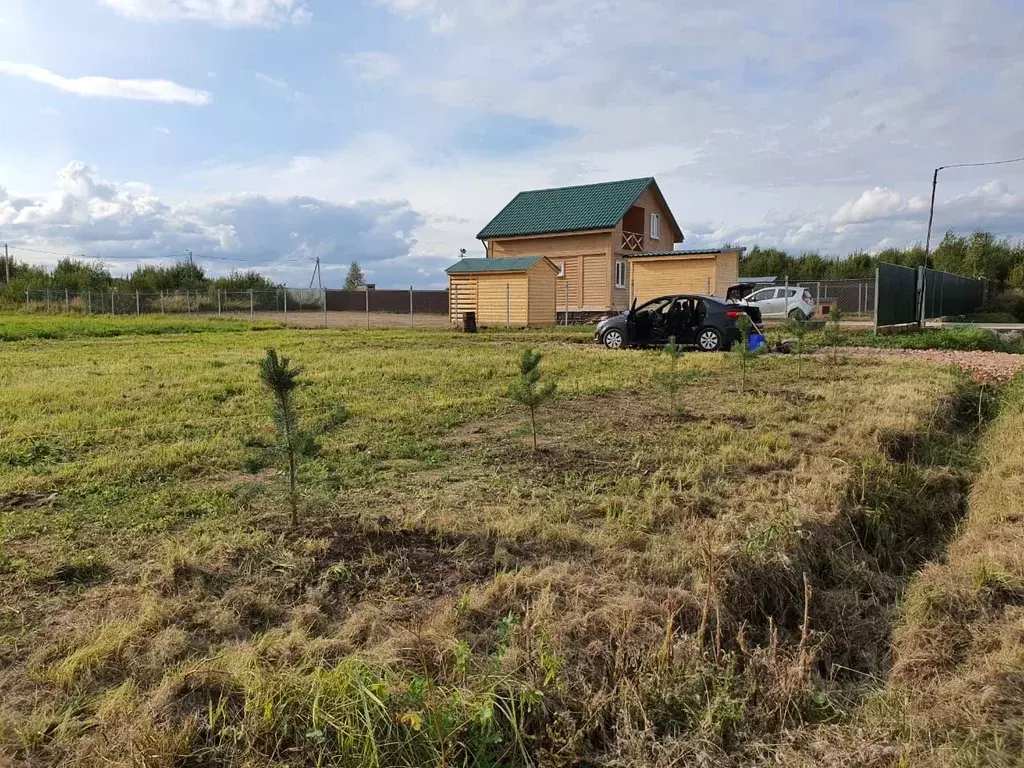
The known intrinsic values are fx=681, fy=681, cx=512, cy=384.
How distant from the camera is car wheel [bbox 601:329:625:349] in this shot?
50.0ft

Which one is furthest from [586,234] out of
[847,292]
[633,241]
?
[847,292]

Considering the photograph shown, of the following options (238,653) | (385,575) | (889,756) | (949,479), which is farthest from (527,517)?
(949,479)

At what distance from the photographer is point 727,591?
3.24 m

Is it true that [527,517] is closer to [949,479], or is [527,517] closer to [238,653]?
[238,653]

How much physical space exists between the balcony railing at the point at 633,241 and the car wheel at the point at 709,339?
15587mm

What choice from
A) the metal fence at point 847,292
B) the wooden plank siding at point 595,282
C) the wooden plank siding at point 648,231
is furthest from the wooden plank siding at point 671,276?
the metal fence at point 847,292

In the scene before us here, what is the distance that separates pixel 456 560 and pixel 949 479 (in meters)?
4.15

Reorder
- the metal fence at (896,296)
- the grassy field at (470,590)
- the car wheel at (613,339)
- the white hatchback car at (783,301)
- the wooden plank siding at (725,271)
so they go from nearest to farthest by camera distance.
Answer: the grassy field at (470,590)
the car wheel at (613,339)
the metal fence at (896,296)
the white hatchback car at (783,301)
the wooden plank siding at (725,271)

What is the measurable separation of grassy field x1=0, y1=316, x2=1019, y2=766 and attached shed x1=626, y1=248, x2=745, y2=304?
62.7 ft

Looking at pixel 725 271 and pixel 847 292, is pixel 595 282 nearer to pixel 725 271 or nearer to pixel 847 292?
pixel 725 271

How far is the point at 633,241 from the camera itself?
29.7m

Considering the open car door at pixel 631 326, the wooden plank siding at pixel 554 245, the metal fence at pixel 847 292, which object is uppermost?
the wooden plank siding at pixel 554 245

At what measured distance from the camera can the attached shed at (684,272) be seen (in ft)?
81.6

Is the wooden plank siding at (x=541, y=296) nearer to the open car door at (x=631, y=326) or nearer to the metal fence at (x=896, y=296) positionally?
the open car door at (x=631, y=326)
